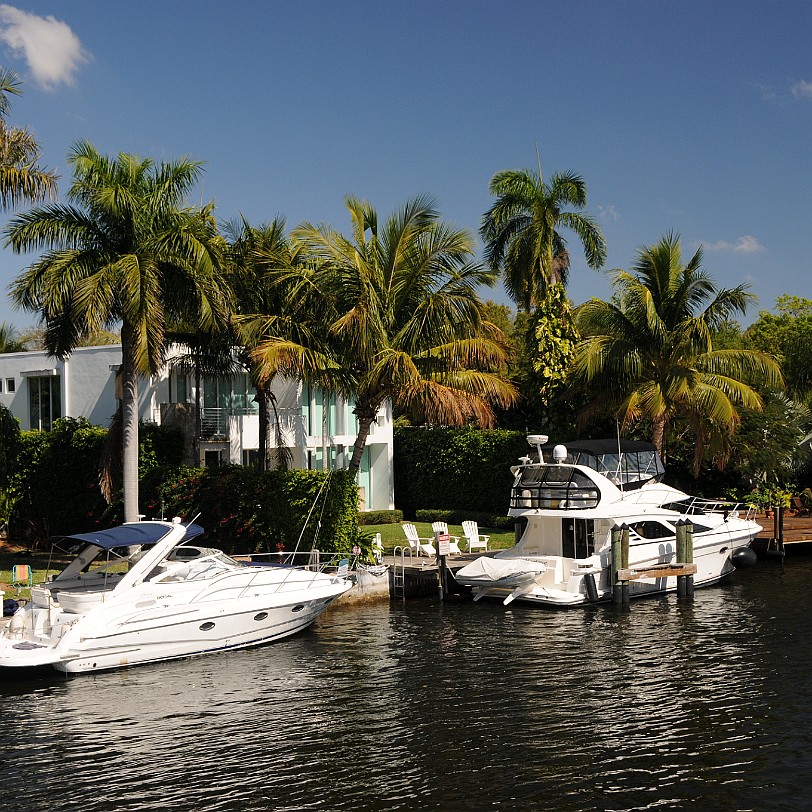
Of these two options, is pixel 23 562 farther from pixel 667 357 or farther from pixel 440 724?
pixel 667 357

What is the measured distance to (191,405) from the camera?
3503cm

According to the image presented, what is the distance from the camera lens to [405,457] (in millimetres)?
44250

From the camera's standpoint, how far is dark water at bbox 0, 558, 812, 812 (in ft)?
39.1

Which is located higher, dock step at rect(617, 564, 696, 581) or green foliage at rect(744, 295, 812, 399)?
green foliage at rect(744, 295, 812, 399)

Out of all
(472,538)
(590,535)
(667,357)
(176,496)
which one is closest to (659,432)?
(667,357)

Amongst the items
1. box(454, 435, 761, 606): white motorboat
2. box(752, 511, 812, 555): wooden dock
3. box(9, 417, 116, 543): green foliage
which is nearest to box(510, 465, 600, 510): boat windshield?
box(454, 435, 761, 606): white motorboat

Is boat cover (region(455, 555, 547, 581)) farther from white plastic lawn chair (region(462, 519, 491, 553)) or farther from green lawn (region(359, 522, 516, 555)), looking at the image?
green lawn (region(359, 522, 516, 555))

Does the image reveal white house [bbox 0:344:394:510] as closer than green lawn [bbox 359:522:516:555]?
No

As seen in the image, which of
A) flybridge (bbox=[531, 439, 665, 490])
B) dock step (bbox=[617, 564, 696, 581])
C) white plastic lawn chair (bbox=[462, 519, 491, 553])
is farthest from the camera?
white plastic lawn chair (bbox=[462, 519, 491, 553])

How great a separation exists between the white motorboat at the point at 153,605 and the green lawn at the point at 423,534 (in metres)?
8.38

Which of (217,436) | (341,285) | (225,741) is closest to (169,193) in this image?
(341,285)

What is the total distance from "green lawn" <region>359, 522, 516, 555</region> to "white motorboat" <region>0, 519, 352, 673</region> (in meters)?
8.38

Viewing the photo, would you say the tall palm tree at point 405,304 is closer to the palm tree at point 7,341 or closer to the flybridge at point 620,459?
the flybridge at point 620,459

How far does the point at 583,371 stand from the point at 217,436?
13921 millimetres
